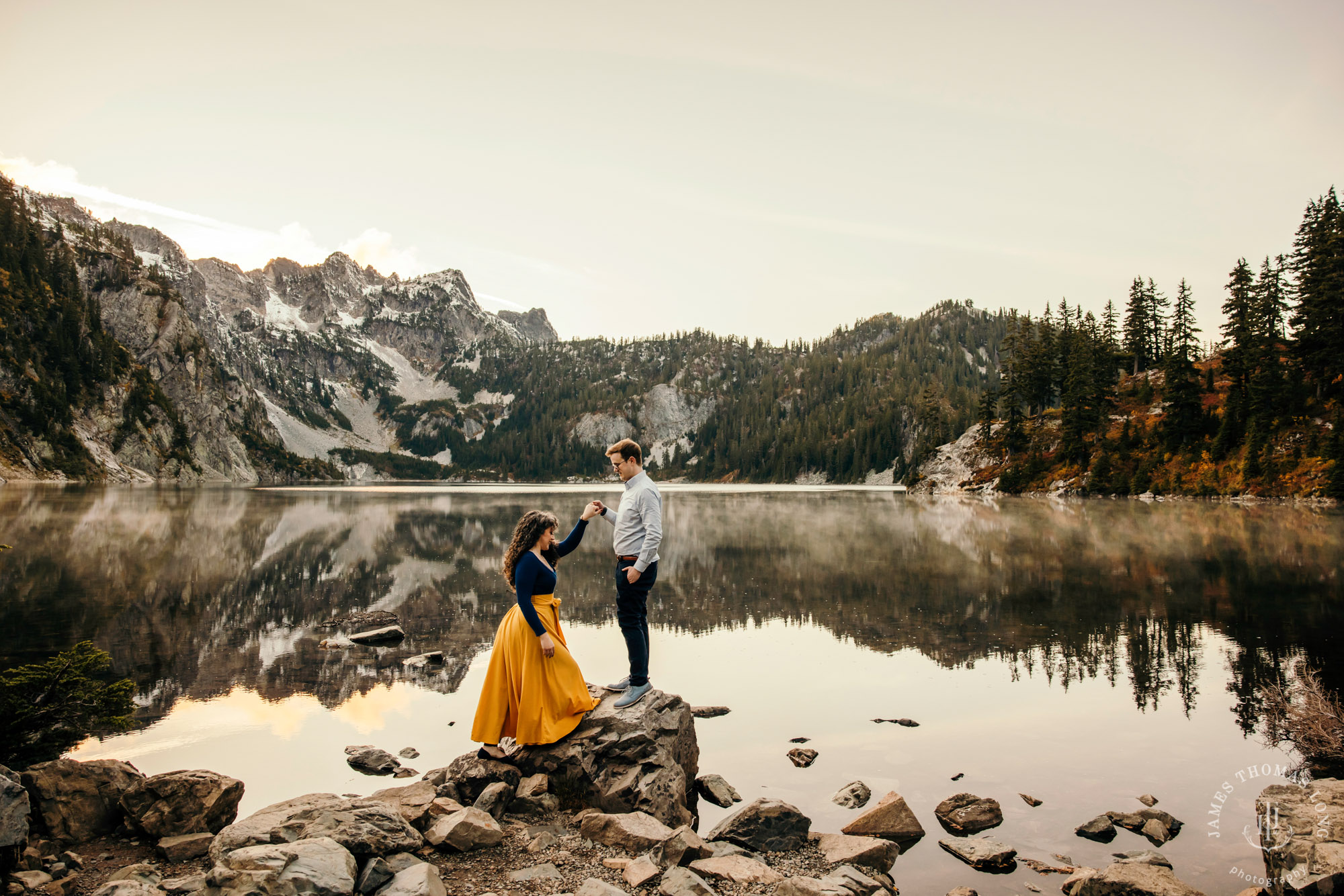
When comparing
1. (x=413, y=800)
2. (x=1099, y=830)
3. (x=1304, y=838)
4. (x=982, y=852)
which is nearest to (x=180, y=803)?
(x=413, y=800)

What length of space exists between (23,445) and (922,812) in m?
121

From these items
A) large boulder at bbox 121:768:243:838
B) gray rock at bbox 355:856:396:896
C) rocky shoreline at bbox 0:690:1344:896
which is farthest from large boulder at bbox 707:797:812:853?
large boulder at bbox 121:768:243:838

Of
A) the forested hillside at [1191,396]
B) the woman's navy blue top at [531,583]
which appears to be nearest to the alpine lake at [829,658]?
the woman's navy blue top at [531,583]

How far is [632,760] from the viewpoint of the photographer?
7461 mm

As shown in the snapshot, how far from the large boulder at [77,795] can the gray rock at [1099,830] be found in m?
9.11

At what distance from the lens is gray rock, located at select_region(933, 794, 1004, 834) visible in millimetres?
6832

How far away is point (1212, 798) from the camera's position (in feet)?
24.1

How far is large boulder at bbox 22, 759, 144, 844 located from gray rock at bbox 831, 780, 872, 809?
701 cm

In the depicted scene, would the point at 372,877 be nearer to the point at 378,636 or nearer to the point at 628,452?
the point at 628,452

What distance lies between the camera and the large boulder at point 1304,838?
4.94m

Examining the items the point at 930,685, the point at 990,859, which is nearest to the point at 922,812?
the point at 990,859

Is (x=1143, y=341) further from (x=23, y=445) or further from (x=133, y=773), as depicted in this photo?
(x=23, y=445)

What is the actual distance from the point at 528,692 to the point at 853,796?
369cm

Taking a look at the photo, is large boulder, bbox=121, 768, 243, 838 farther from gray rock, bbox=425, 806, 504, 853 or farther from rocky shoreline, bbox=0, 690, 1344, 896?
gray rock, bbox=425, 806, 504, 853
